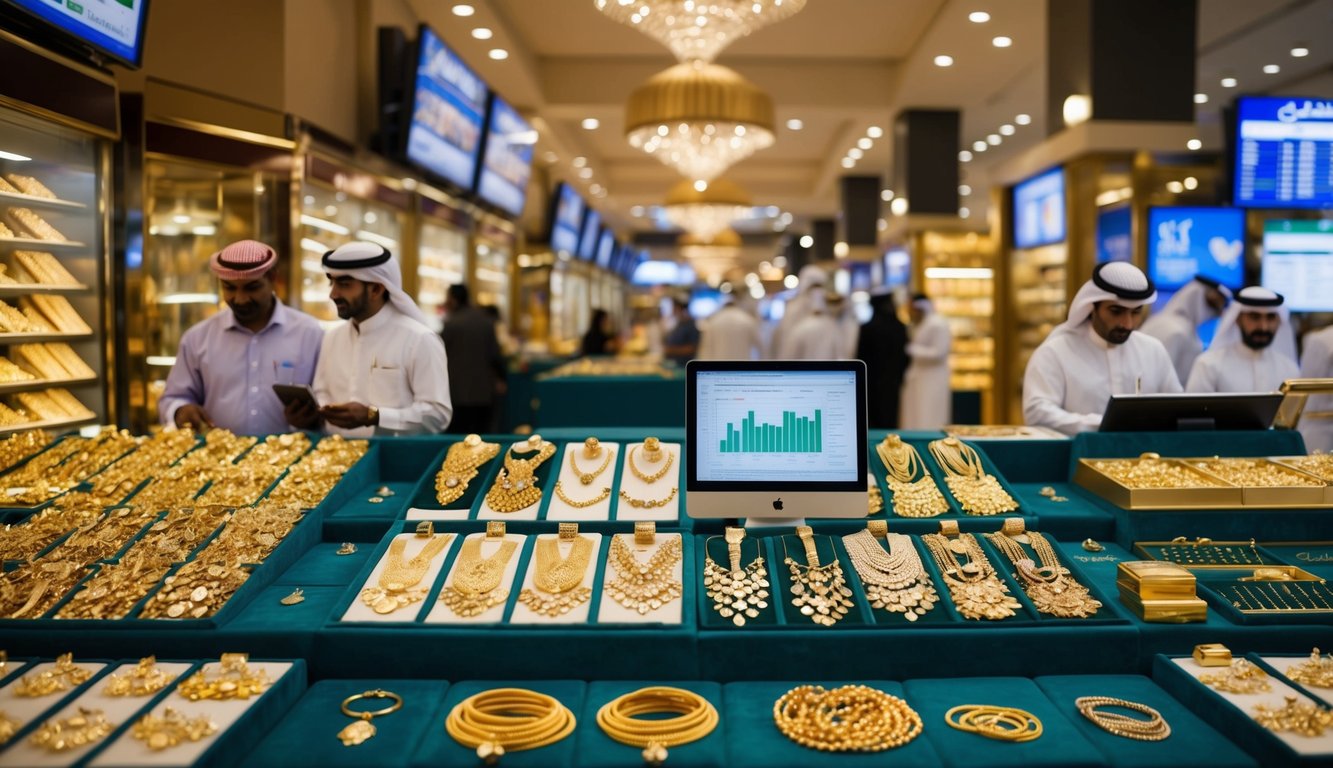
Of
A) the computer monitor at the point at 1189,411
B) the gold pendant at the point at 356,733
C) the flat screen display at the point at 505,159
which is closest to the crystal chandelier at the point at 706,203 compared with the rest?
the flat screen display at the point at 505,159

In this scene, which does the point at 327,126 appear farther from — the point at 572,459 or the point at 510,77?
the point at 572,459

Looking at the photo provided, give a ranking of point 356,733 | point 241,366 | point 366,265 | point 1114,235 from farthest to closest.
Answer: point 1114,235 < point 241,366 < point 366,265 < point 356,733

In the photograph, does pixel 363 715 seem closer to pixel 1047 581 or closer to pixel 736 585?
pixel 736 585

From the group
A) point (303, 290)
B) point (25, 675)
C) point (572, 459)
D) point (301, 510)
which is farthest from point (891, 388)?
point (25, 675)

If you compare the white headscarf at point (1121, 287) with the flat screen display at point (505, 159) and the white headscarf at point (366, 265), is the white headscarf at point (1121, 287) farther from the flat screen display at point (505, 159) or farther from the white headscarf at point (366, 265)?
the flat screen display at point (505, 159)

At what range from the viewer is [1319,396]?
5109 mm

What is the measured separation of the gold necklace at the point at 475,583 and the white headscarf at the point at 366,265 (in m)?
1.64

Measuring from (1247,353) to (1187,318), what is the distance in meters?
1.54

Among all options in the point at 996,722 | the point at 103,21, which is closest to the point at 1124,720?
the point at 996,722

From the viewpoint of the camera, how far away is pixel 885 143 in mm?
14055

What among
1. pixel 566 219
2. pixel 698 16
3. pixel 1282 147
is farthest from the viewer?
pixel 566 219

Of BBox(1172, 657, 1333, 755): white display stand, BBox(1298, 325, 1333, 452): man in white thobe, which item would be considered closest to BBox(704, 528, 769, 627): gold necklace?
BBox(1172, 657, 1333, 755): white display stand

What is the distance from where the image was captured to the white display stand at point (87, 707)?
1681mm

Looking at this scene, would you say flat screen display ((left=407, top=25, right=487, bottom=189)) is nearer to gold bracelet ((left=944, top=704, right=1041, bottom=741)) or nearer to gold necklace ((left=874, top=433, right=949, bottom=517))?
gold necklace ((left=874, top=433, right=949, bottom=517))
